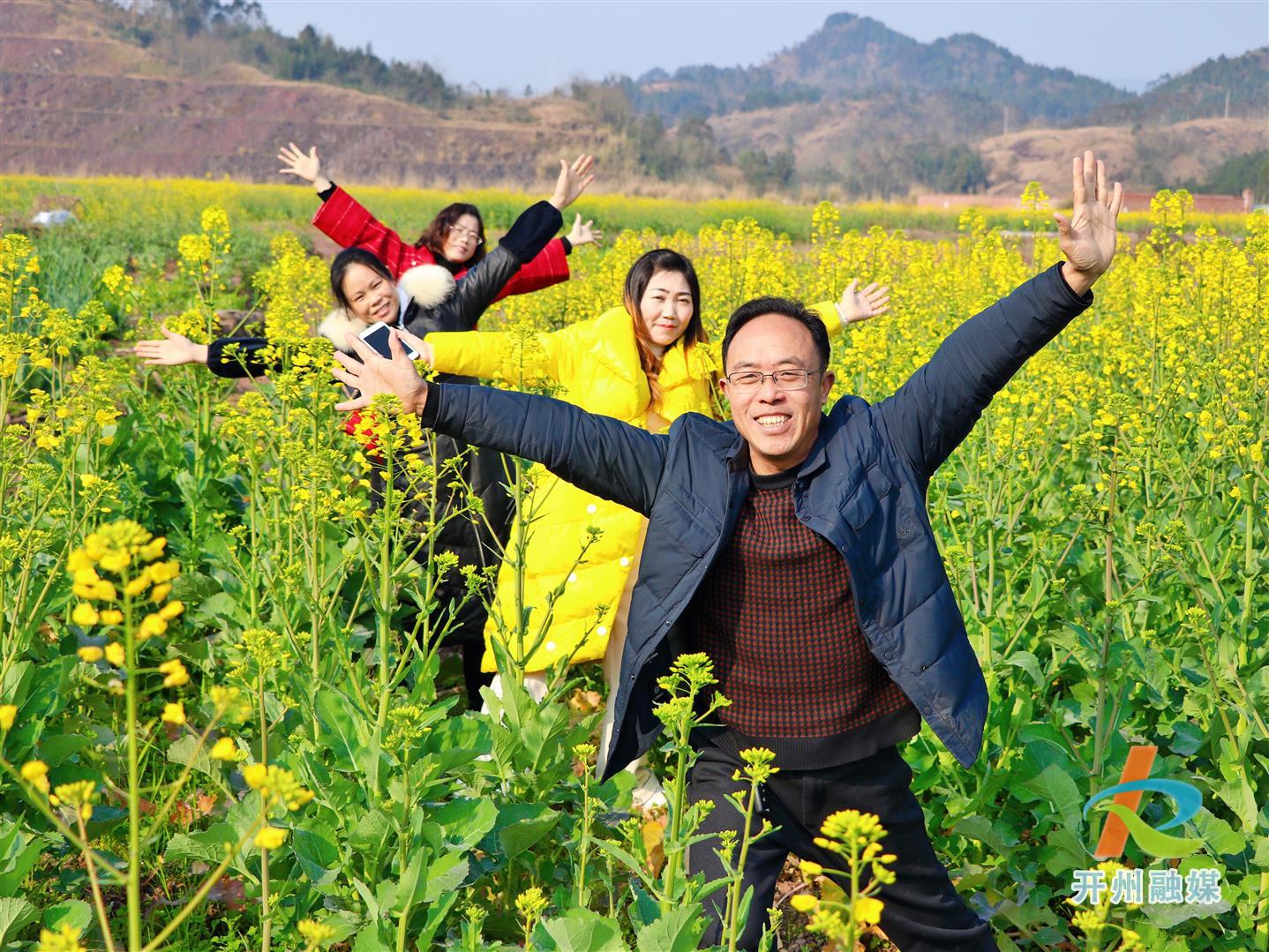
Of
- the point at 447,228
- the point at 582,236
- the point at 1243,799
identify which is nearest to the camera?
the point at 1243,799

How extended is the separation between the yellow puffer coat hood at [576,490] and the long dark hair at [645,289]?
1.0 inches

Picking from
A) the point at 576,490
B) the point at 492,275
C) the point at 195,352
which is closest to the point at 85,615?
the point at 576,490

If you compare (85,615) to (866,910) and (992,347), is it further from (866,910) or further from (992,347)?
(992,347)

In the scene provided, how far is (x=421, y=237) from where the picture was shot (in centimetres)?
470

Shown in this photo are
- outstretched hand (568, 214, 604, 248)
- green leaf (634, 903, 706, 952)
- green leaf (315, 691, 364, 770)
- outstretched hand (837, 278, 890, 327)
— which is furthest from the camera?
outstretched hand (568, 214, 604, 248)

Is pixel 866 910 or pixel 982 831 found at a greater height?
pixel 866 910

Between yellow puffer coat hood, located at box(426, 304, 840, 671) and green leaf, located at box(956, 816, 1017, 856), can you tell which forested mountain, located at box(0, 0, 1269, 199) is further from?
green leaf, located at box(956, 816, 1017, 856)

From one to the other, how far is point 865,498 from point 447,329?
226cm

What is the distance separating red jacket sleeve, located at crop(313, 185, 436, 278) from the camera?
4.61 meters

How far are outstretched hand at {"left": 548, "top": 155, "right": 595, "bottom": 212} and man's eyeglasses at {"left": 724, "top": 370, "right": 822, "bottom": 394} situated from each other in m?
2.38

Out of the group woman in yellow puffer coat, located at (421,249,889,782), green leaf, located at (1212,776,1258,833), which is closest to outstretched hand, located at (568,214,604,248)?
woman in yellow puffer coat, located at (421,249,889,782)

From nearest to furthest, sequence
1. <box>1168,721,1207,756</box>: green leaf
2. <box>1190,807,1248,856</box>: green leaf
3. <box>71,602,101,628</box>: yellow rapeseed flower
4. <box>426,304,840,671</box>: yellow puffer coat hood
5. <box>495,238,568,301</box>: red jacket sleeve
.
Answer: <box>71,602,101,628</box>: yellow rapeseed flower < <box>1190,807,1248,856</box>: green leaf < <box>1168,721,1207,756</box>: green leaf < <box>426,304,840,671</box>: yellow puffer coat hood < <box>495,238,568,301</box>: red jacket sleeve

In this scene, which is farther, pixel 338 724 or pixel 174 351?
pixel 174 351

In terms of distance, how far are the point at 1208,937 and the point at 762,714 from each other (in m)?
1.17
